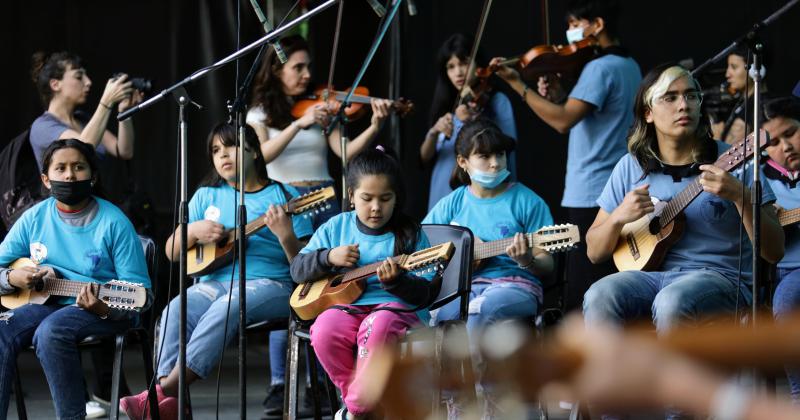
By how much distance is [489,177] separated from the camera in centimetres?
378

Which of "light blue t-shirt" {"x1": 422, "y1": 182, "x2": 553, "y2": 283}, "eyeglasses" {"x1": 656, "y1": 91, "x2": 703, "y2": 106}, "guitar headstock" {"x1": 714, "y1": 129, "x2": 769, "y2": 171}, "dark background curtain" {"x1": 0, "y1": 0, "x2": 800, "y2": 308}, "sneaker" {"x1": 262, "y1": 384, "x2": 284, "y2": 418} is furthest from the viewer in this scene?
"dark background curtain" {"x1": 0, "y1": 0, "x2": 800, "y2": 308}

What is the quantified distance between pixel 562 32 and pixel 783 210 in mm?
2103

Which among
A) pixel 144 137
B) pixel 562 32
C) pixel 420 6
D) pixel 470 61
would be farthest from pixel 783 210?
pixel 144 137

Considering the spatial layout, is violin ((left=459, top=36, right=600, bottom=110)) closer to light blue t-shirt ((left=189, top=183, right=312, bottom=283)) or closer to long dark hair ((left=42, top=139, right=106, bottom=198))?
light blue t-shirt ((left=189, top=183, right=312, bottom=283))

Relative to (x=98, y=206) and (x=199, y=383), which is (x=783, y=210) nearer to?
(x=98, y=206)

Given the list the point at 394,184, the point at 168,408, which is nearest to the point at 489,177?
the point at 394,184

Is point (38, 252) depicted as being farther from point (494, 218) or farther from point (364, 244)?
point (494, 218)

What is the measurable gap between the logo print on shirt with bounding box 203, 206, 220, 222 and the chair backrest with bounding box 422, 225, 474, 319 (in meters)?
0.97

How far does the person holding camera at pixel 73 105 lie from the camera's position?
14.0 feet

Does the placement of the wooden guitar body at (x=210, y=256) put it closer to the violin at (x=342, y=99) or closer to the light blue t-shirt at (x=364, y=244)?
the light blue t-shirt at (x=364, y=244)

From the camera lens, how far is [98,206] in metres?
3.70

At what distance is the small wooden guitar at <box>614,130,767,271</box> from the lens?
3.13 m

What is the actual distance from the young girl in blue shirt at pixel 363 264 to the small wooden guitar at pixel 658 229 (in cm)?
65

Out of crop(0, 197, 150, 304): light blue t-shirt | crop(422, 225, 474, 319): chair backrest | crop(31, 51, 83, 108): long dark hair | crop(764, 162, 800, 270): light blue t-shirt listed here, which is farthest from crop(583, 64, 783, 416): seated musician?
crop(31, 51, 83, 108): long dark hair
